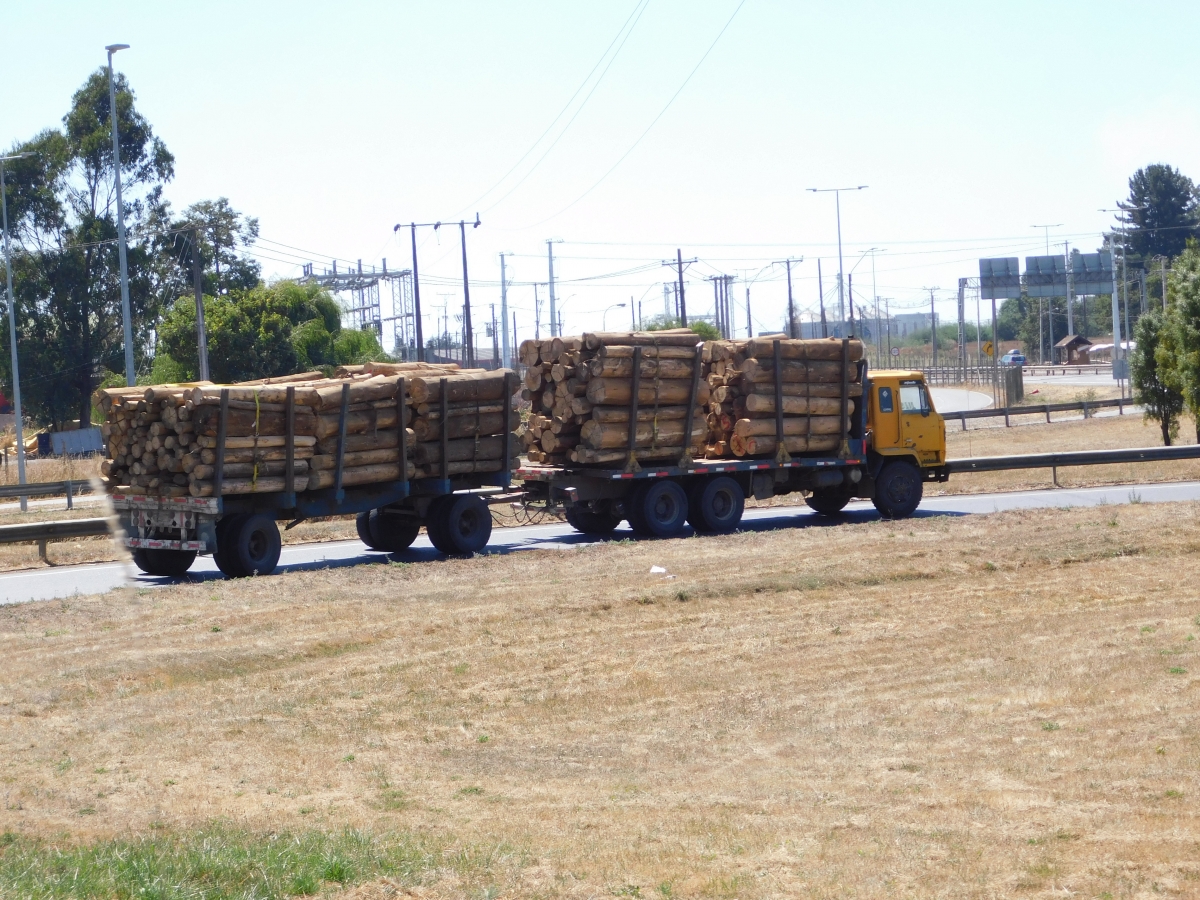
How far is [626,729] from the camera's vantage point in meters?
10.8

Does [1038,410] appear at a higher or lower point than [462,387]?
lower

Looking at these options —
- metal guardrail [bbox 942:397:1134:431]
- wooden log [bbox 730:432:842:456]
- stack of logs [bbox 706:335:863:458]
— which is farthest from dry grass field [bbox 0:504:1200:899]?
metal guardrail [bbox 942:397:1134:431]

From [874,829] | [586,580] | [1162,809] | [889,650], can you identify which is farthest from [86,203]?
[1162,809]

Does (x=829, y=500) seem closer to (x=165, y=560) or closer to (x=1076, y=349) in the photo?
(x=165, y=560)

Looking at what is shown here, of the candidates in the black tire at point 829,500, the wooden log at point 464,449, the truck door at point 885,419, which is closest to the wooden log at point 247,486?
the wooden log at point 464,449

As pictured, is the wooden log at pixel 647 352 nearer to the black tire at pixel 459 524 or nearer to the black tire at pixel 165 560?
the black tire at pixel 459 524

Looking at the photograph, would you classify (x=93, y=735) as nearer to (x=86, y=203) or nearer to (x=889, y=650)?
(x=86, y=203)

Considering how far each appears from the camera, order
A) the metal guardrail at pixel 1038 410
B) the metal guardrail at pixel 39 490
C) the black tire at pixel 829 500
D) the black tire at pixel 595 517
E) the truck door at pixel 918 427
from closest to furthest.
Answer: the black tire at pixel 595 517 → the truck door at pixel 918 427 → the black tire at pixel 829 500 → the metal guardrail at pixel 39 490 → the metal guardrail at pixel 1038 410

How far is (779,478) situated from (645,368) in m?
3.60

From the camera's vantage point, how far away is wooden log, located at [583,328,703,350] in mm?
22234

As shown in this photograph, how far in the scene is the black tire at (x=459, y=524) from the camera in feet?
68.9

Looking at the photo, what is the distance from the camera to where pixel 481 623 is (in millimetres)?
14680

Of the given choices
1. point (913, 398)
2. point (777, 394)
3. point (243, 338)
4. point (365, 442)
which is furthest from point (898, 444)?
point (243, 338)

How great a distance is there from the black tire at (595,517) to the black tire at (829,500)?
13.5 feet
